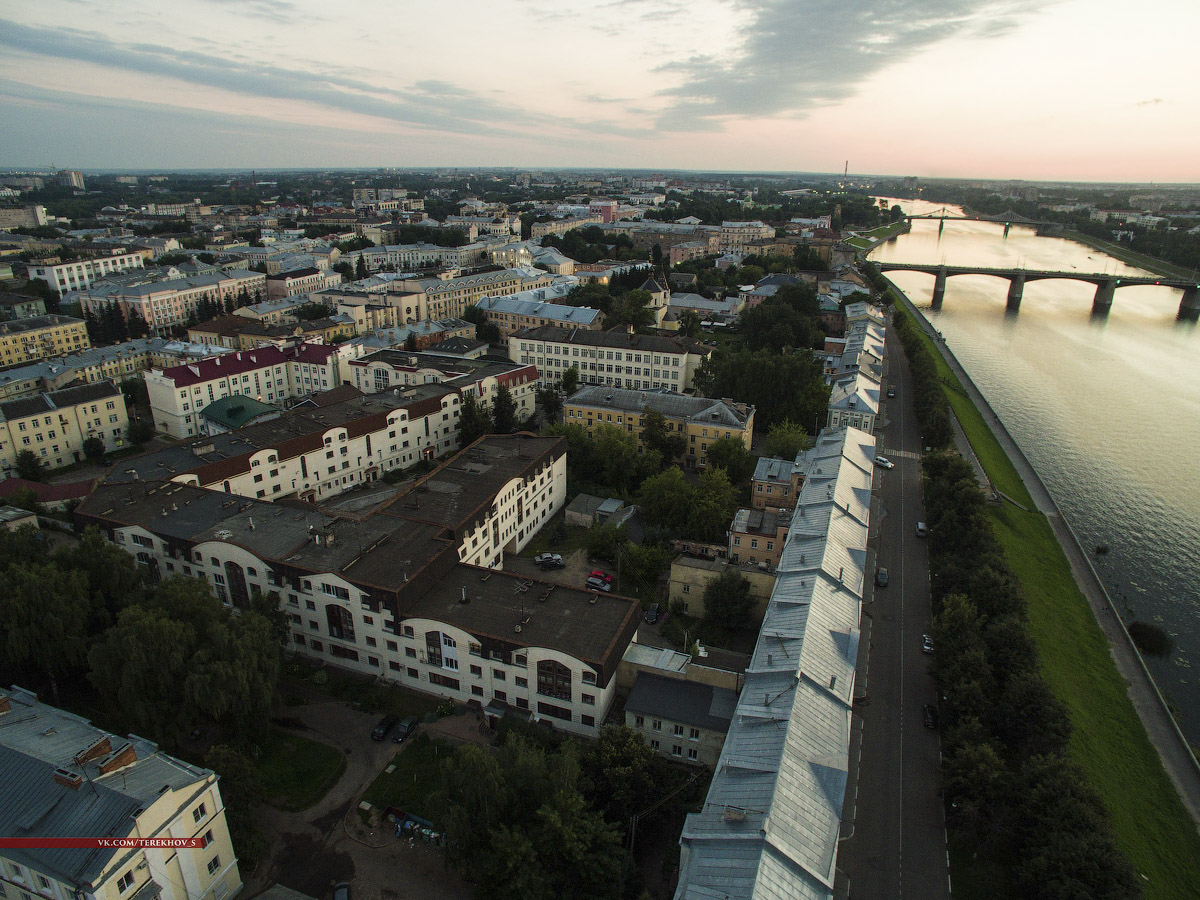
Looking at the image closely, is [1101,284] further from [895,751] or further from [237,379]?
[237,379]

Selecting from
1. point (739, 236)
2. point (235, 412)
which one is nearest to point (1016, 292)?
point (739, 236)

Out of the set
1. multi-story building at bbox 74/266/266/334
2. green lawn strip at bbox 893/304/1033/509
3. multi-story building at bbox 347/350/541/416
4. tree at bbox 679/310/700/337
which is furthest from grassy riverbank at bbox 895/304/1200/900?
multi-story building at bbox 74/266/266/334

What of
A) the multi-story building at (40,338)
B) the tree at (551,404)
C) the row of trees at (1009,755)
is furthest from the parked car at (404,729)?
the multi-story building at (40,338)

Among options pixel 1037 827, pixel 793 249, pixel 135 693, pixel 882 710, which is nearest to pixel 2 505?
pixel 135 693

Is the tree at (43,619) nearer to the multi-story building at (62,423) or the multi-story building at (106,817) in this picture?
the multi-story building at (106,817)

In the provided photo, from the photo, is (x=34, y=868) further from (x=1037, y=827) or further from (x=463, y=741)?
(x=1037, y=827)
